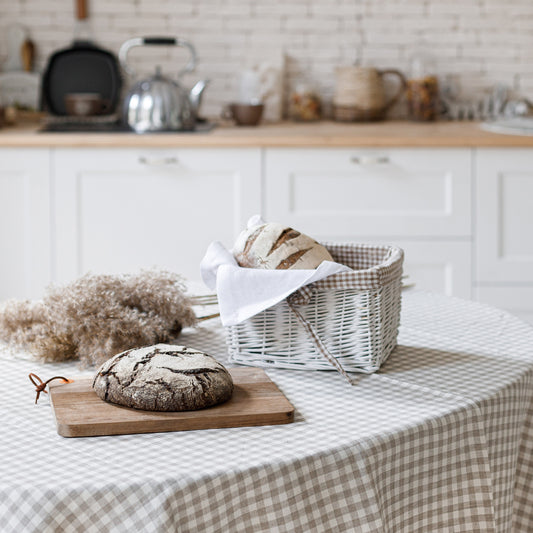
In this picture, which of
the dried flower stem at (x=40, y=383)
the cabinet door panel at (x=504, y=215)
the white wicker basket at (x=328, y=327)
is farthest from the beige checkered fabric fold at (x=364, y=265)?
the cabinet door panel at (x=504, y=215)

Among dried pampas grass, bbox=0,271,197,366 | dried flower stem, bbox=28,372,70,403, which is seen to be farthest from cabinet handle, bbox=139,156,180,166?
dried flower stem, bbox=28,372,70,403

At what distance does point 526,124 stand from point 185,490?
9.78ft

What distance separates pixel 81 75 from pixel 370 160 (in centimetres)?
145

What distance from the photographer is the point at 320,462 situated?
1.02 meters

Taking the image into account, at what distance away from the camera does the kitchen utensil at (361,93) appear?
12.3 feet

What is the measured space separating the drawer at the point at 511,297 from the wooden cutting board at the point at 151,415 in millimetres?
2311

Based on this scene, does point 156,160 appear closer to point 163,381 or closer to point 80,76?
point 80,76

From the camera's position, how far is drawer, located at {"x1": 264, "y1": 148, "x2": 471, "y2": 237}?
329cm

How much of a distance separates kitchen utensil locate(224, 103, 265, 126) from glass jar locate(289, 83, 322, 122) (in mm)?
278

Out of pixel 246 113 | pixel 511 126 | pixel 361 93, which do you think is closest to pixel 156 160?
pixel 246 113

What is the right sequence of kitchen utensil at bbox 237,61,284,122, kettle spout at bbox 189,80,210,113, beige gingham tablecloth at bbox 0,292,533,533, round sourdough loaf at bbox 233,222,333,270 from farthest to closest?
1. kitchen utensil at bbox 237,61,284,122
2. kettle spout at bbox 189,80,210,113
3. round sourdough loaf at bbox 233,222,333,270
4. beige gingham tablecloth at bbox 0,292,533,533

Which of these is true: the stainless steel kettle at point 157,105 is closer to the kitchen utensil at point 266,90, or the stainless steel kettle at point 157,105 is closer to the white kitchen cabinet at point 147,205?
the white kitchen cabinet at point 147,205

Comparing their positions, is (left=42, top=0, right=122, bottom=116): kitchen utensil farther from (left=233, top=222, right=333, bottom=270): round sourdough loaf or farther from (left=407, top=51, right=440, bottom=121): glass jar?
(left=233, top=222, right=333, bottom=270): round sourdough loaf

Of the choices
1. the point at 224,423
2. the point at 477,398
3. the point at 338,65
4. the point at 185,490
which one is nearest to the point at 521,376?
the point at 477,398
